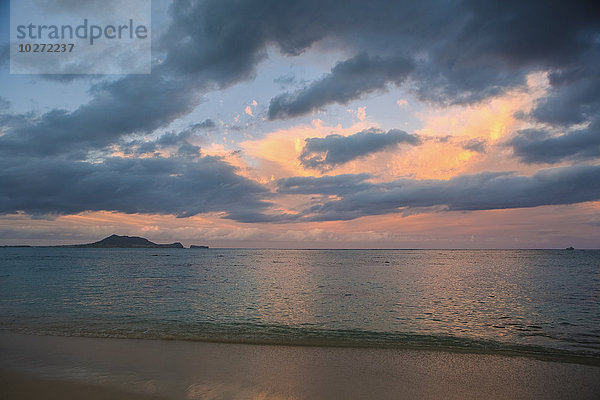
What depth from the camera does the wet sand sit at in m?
8.34

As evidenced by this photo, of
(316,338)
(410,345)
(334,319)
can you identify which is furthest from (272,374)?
(334,319)

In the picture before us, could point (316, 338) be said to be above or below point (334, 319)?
above

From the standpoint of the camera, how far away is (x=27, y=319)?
1856 cm

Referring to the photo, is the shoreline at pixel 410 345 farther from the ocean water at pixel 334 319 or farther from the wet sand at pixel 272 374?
the wet sand at pixel 272 374

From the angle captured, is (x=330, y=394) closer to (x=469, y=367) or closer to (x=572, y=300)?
(x=469, y=367)

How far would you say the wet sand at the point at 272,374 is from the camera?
8.34 metres

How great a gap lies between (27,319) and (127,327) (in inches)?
269

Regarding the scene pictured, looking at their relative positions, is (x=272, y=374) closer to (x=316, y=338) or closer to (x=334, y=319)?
(x=316, y=338)

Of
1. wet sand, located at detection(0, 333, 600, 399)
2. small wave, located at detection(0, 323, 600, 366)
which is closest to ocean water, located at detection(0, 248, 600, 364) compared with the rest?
small wave, located at detection(0, 323, 600, 366)

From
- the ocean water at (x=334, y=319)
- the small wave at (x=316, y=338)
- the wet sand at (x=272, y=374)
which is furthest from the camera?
the ocean water at (x=334, y=319)

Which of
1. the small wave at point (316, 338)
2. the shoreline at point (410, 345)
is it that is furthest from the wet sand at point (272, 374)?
the small wave at point (316, 338)

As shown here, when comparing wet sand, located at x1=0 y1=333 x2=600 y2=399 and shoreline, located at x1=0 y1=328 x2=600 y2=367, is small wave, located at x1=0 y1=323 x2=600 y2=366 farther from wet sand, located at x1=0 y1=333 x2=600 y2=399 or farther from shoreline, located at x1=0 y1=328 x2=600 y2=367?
wet sand, located at x1=0 y1=333 x2=600 y2=399

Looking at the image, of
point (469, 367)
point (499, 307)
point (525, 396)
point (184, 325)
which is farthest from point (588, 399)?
point (499, 307)

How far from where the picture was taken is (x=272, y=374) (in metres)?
9.57
